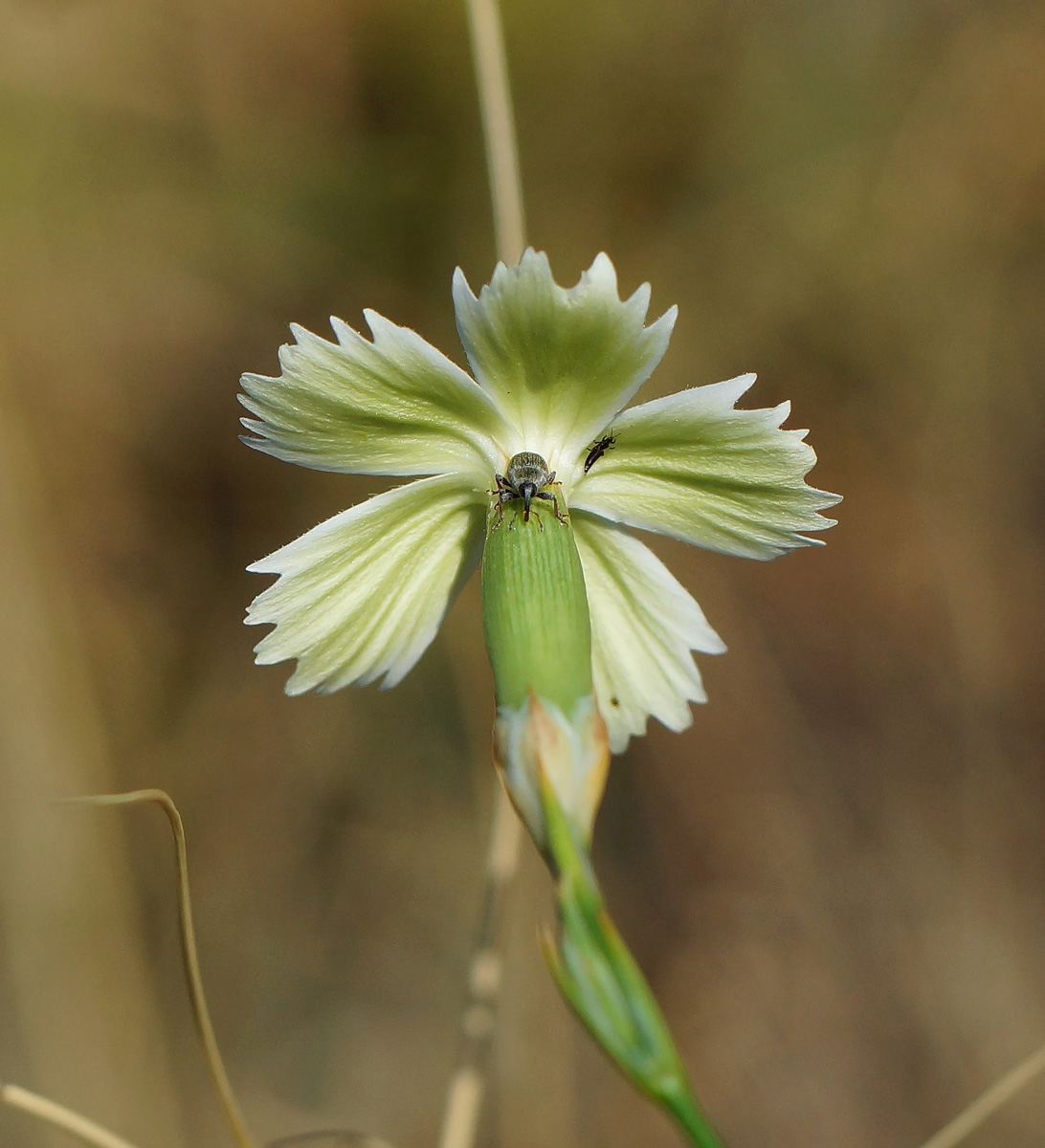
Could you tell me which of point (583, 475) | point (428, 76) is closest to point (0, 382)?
point (428, 76)

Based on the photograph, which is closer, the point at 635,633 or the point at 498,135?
the point at 635,633

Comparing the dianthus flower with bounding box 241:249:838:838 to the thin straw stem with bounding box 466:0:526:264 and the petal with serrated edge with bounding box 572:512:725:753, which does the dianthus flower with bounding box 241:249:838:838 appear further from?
the thin straw stem with bounding box 466:0:526:264

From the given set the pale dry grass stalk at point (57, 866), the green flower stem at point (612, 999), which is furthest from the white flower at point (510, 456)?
the pale dry grass stalk at point (57, 866)

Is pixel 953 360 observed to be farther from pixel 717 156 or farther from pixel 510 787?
pixel 510 787

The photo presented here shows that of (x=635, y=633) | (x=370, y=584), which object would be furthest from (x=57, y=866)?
(x=635, y=633)

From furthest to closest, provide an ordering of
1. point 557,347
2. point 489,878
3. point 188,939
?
point 489,878 < point 557,347 < point 188,939

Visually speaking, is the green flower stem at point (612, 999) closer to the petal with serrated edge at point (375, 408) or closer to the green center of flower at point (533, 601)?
the green center of flower at point (533, 601)

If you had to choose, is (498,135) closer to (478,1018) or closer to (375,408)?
(375,408)
